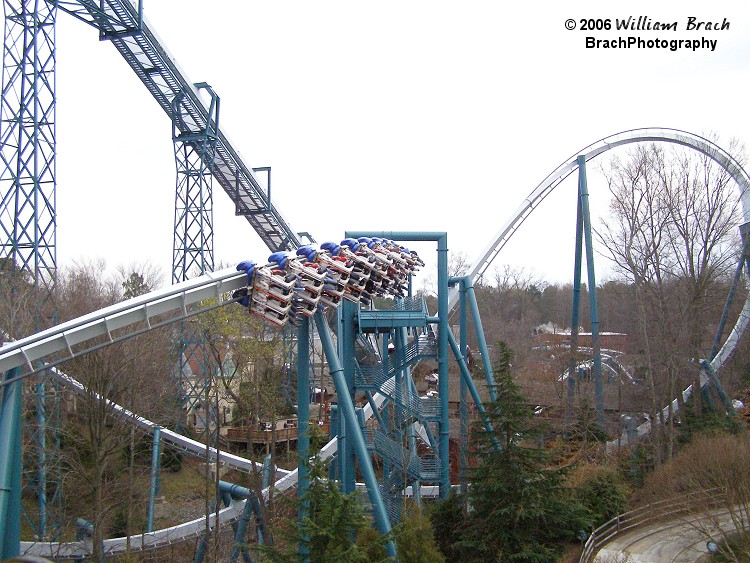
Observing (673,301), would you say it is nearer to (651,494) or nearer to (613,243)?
(613,243)

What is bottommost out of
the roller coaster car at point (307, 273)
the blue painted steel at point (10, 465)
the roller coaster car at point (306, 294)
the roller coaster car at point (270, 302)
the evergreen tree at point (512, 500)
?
the evergreen tree at point (512, 500)

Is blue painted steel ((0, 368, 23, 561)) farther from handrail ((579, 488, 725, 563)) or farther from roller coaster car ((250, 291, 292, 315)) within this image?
handrail ((579, 488, 725, 563))

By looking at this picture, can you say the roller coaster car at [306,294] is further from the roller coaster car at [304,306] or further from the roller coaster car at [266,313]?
the roller coaster car at [266,313]

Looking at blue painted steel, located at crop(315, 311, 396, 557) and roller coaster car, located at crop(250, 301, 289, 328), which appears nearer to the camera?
roller coaster car, located at crop(250, 301, 289, 328)

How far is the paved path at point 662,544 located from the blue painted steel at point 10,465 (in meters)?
9.04

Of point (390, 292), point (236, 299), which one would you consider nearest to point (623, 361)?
point (390, 292)

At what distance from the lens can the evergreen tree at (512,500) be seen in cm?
1252

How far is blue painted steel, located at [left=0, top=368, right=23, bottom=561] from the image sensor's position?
303 inches

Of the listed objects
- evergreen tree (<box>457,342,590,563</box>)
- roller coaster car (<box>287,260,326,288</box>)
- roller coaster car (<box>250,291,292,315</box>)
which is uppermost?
roller coaster car (<box>287,260,326,288</box>)

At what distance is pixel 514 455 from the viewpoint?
1280 centimetres

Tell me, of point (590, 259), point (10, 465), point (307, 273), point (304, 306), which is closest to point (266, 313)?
point (304, 306)

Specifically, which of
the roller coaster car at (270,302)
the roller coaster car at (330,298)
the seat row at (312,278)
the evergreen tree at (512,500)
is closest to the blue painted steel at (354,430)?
the roller coaster car at (330,298)

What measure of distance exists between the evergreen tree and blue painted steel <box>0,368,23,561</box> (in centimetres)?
736

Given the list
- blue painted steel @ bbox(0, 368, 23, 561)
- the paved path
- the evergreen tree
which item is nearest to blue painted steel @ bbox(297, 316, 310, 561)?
the evergreen tree
